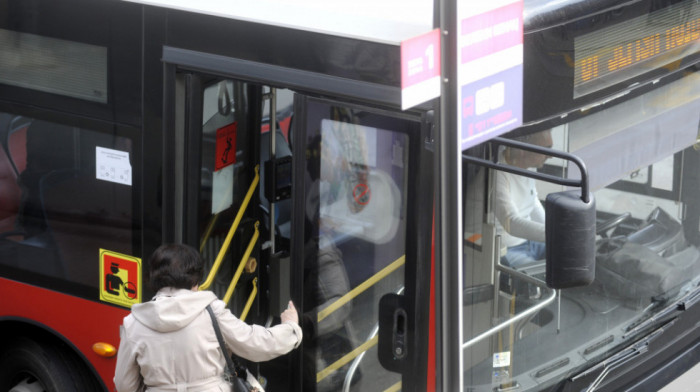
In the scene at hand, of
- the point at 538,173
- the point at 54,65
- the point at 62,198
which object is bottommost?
the point at 62,198

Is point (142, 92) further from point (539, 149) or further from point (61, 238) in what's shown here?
point (539, 149)

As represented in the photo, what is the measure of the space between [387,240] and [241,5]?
1.09 m

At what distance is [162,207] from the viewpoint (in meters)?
4.43

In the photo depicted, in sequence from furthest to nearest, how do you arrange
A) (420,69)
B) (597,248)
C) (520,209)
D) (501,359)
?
(597,248), (501,359), (520,209), (420,69)

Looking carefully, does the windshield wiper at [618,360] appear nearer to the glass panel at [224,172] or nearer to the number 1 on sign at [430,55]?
the number 1 on sign at [430,55]

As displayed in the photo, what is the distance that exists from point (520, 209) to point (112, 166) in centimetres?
183

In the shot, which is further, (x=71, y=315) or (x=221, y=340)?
(x=71, y=315)

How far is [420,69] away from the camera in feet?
10.6

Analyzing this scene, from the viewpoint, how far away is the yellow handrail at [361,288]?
387 centimetres

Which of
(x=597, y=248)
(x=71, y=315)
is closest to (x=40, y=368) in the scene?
(x=71, y=315)

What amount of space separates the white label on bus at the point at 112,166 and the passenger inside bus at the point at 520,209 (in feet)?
5.52

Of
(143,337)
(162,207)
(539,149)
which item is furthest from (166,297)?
(539,149)

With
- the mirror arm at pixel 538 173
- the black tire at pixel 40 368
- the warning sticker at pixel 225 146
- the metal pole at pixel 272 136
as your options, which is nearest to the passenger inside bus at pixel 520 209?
the mirror arm at pixel 538 173

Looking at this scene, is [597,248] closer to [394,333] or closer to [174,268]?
[394,333]
